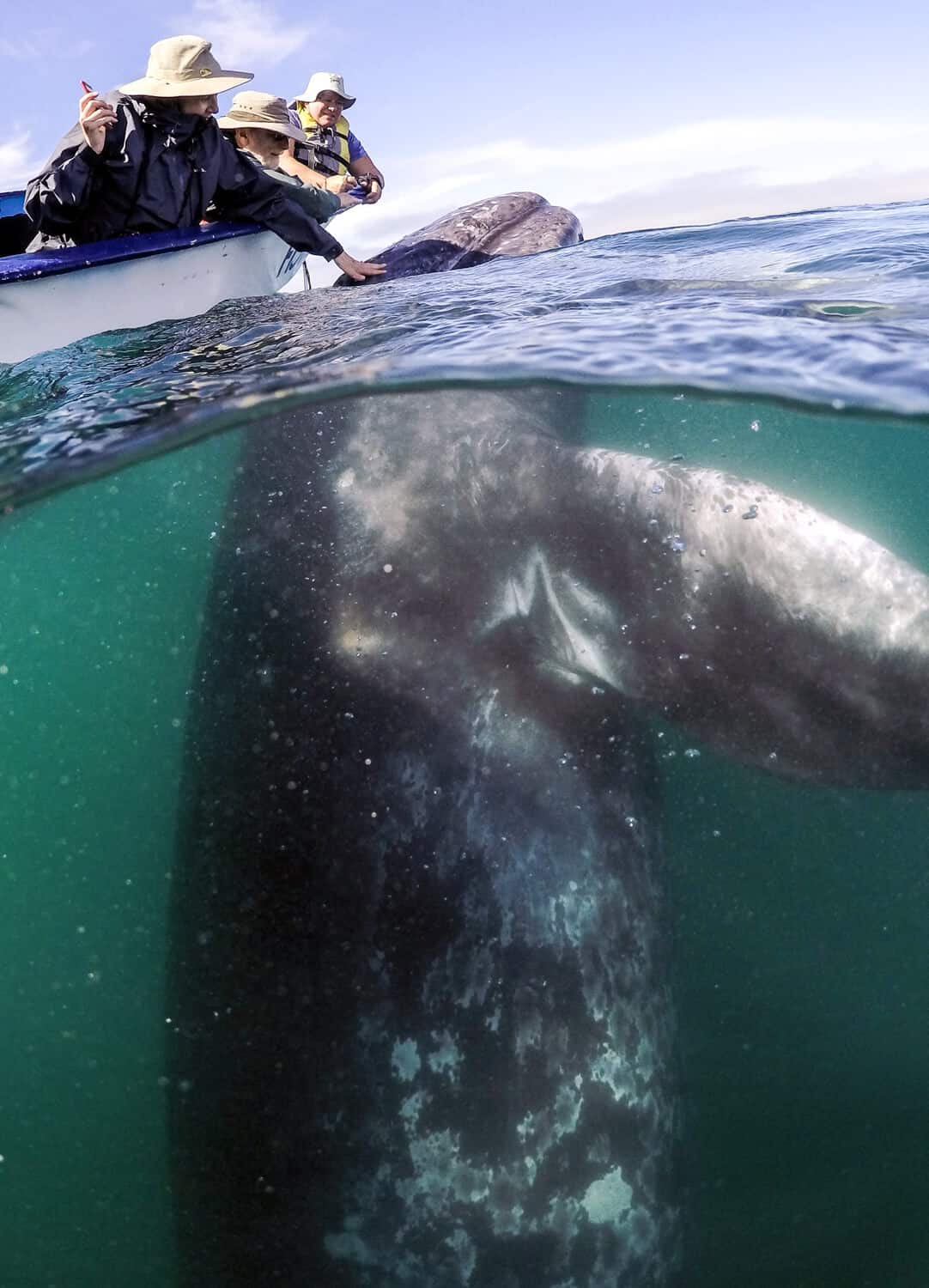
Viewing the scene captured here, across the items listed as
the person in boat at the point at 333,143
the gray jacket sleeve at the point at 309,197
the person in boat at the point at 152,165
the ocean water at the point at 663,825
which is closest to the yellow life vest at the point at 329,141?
the person in boat at the point at 333,143

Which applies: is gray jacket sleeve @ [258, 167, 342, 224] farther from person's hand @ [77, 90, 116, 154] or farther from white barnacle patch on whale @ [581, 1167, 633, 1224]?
white barnacle patch on whale @ [581, 1167, 633, 1224]

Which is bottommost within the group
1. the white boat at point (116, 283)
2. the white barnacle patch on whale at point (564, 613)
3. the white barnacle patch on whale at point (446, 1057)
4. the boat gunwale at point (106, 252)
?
the white barnacle patch on whale at point (446, 1057)

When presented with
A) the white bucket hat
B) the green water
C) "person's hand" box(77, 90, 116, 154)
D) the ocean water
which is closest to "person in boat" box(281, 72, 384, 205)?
the white bucket hat

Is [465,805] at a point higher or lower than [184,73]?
lower

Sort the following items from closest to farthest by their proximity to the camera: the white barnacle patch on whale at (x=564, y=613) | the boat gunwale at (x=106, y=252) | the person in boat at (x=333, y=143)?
A: the white barnacle patch on whale at (x=564, y=613) < the boat gunwale at (x=106, y=252) < the person in boat at (x=333, y=143)

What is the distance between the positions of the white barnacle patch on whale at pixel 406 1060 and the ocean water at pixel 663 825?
27.7 inches

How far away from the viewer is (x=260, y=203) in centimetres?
908

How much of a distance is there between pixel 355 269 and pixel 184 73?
2635 mm

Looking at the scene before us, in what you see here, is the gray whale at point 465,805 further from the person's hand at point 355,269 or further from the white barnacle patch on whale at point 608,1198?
the person's hand at point 355,269

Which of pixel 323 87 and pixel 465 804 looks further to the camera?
pixel 323 87

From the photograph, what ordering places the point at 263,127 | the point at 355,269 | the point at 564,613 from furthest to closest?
the point at 263,127 < the point at 355,269 < the point at 564,613

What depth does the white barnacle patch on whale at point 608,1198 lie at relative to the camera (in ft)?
9.84

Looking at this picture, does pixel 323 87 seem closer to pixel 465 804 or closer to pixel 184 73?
pixel 184 73

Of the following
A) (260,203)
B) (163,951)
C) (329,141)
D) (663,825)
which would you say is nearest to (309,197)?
(260,203)
